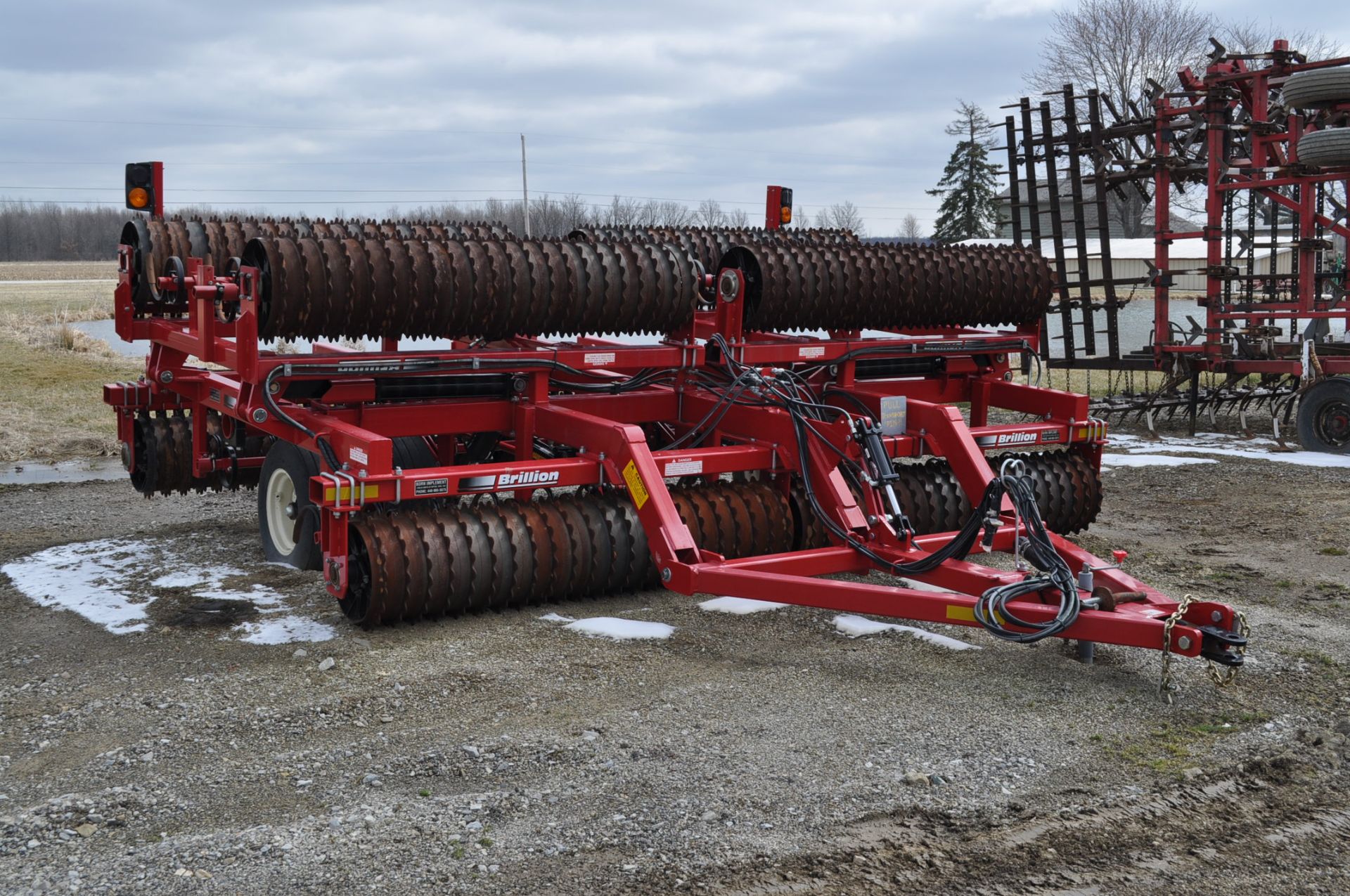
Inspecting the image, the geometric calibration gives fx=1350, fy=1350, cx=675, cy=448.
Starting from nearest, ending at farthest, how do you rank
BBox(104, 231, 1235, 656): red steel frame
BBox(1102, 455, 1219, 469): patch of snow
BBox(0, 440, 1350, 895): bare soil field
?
BBox(0, 440, 1350, 895): bare soil field < BBox(104, 231, 1235, 656): red steel frame < BBox(1102, 455, 1219, 469): patch of snow

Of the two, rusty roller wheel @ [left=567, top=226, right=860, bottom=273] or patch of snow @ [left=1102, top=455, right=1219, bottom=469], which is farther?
patch of snow @ [left=1102, top=455, right=1219, bottom=469]

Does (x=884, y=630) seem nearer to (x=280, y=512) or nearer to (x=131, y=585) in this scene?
(x=280, y=512)

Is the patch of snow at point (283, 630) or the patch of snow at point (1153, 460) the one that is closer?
the patch of snow at point (283, 630)

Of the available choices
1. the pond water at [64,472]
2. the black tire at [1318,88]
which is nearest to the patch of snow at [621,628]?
the pond water at [64,472]

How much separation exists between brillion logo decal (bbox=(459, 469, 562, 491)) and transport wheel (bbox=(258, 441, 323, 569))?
875mm

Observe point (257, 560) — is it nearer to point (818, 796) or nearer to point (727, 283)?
point (727, 283)

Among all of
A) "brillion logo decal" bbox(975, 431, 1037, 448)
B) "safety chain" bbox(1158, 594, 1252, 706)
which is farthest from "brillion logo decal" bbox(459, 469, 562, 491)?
"safety chain" bbox(1158, 594, 1252, 706)

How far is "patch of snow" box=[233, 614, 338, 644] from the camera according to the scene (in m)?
6.11

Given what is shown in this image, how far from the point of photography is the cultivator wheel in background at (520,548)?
614 centimetres

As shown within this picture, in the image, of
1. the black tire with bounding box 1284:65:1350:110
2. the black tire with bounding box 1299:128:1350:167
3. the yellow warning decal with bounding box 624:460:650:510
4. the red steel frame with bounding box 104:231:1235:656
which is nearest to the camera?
the red steel frame with bounding box 104:231:1235:656

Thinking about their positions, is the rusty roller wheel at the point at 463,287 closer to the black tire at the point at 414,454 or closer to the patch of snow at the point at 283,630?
the patch of snow at the point at 283,630

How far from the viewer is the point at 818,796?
14.1ft

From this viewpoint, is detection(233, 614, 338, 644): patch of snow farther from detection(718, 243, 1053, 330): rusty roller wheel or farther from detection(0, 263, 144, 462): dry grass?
detection(0, 263, 144, 462): dry grass

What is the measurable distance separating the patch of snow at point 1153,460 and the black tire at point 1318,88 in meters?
3.36
